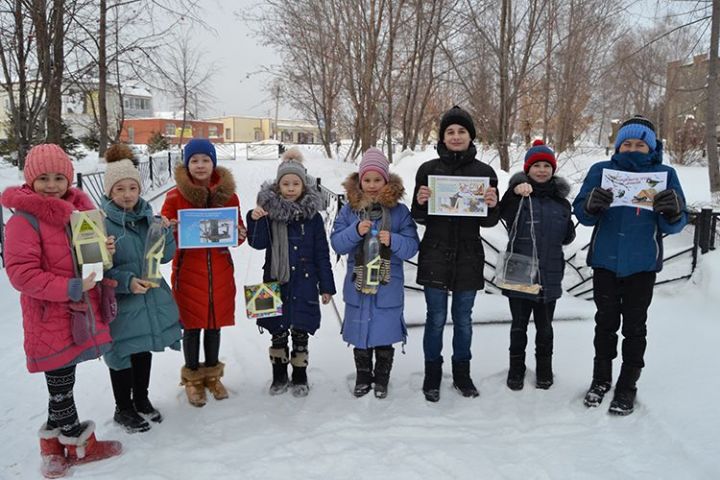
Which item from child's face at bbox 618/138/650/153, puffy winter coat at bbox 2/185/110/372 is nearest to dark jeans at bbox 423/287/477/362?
child's face at bbox 618/138/650/153

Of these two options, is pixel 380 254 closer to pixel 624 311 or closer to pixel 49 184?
pixel 624 311

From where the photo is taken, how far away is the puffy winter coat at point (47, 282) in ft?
8.65

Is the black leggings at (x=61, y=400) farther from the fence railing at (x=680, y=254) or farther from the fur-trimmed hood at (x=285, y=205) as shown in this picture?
the fence railing at (x=680, y=254)

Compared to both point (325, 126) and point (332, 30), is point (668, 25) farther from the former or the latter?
point (325, 126)

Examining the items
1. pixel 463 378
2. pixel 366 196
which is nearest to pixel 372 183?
pixel 366 196

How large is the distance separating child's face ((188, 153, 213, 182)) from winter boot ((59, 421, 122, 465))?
1716 mm

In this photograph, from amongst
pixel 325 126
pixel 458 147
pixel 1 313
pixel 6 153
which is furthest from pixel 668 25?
pixel 6 153

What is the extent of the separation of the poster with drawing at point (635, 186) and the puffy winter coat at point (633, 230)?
3.0 inches

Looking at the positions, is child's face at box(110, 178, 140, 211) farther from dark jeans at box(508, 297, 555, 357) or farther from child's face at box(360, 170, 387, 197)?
dark jeans at box(508, 297, 555, 357)

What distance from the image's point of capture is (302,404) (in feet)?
12.2

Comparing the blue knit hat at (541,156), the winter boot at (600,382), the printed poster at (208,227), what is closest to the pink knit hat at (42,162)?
the printed poster at (208,227)

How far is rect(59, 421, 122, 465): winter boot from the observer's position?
292cm

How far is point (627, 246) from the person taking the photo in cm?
340

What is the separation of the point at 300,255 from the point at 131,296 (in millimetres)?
1171
